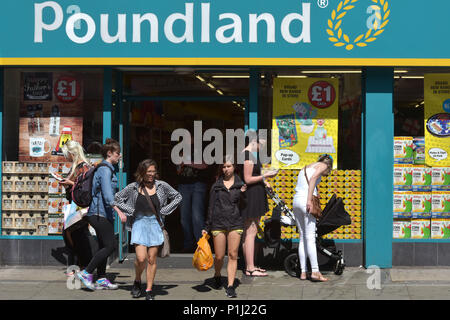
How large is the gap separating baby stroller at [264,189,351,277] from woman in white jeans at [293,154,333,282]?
0.19 metres

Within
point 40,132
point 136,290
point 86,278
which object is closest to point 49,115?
point 40,132

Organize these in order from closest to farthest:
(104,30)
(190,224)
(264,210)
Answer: (264,210)
(104,30)
(190,224)

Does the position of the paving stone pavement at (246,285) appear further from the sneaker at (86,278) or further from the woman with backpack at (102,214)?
the woman with backpack at (102,214)

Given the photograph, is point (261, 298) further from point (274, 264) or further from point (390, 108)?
point (390, 108)

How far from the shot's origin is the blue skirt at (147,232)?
27.8ft

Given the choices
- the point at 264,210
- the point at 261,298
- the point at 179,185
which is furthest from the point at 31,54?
the point at 261,298

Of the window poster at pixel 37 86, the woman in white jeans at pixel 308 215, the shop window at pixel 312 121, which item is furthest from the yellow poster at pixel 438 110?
the window poster at pixel 37 86

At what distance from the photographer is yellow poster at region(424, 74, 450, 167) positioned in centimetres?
1063

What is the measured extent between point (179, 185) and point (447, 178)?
4.22 m

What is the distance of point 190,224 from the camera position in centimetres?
1188

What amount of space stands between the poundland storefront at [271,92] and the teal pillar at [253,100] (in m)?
0.01

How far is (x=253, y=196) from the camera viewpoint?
9703 mm

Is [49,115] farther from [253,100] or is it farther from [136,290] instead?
[136,290]

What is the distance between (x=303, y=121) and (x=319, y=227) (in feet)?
5.73
